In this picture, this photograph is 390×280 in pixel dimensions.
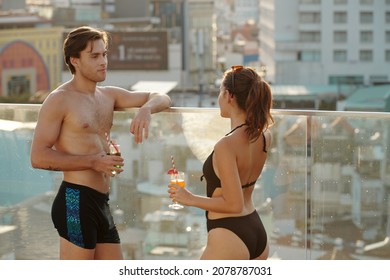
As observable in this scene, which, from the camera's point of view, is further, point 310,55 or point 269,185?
point 310,55

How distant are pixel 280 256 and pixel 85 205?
128 cm

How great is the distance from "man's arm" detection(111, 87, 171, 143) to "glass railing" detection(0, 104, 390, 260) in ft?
1.38

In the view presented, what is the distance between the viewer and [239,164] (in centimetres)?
388

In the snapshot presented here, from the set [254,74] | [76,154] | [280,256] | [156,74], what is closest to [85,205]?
[76,154]

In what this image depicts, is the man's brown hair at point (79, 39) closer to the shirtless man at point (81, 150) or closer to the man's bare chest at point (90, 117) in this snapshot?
the shirtless man at point (81, 150)

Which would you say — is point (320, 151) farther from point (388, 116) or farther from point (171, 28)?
point (171, 28)

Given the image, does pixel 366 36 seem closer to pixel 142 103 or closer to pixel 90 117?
pixel 142 103

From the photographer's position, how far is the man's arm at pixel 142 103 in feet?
14.2

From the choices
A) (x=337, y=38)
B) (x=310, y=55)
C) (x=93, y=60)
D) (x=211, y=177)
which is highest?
(x=93, y=60)

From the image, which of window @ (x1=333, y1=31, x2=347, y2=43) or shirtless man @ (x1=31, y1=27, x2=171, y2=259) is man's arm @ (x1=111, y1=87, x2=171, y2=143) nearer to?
shirtless man @ (x1=31, y1=27, x2=171, y2=259)

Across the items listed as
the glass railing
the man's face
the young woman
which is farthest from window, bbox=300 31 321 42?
the young woman

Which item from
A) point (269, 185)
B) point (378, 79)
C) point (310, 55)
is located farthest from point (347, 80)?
point (269, 185)

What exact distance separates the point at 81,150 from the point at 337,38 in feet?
270

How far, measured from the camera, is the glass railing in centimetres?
509
